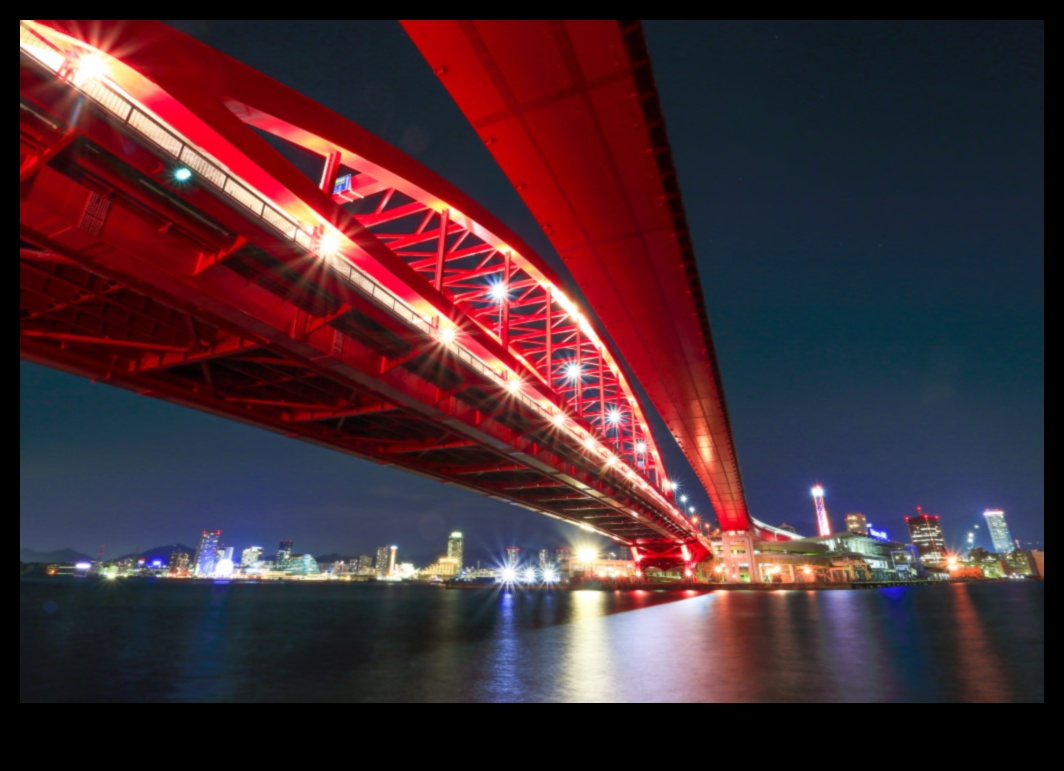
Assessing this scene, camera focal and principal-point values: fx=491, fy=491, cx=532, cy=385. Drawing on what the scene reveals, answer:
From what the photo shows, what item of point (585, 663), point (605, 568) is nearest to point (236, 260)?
point (585, 663)

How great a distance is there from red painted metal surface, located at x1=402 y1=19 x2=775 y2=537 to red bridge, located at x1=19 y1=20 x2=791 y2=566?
53 mm

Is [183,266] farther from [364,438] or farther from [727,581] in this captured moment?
[727,581]

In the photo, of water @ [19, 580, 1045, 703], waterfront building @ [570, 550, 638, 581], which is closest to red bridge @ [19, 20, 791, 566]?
water @ [19, 580, 1045, 703]

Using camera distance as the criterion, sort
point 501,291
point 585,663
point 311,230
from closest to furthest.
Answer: point 311,230
point 585,663
point 501,291

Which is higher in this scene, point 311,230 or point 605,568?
point 311,230

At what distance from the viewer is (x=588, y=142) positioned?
12023 millimetres

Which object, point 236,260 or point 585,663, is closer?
point 236,260

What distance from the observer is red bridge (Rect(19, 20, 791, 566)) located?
879 centimetres

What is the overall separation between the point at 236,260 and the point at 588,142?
8.93 m

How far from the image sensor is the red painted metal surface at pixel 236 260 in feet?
27.8

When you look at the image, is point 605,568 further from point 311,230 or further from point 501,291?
point 311,230

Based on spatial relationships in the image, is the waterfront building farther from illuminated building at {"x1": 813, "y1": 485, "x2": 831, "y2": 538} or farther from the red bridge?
the red bridge
